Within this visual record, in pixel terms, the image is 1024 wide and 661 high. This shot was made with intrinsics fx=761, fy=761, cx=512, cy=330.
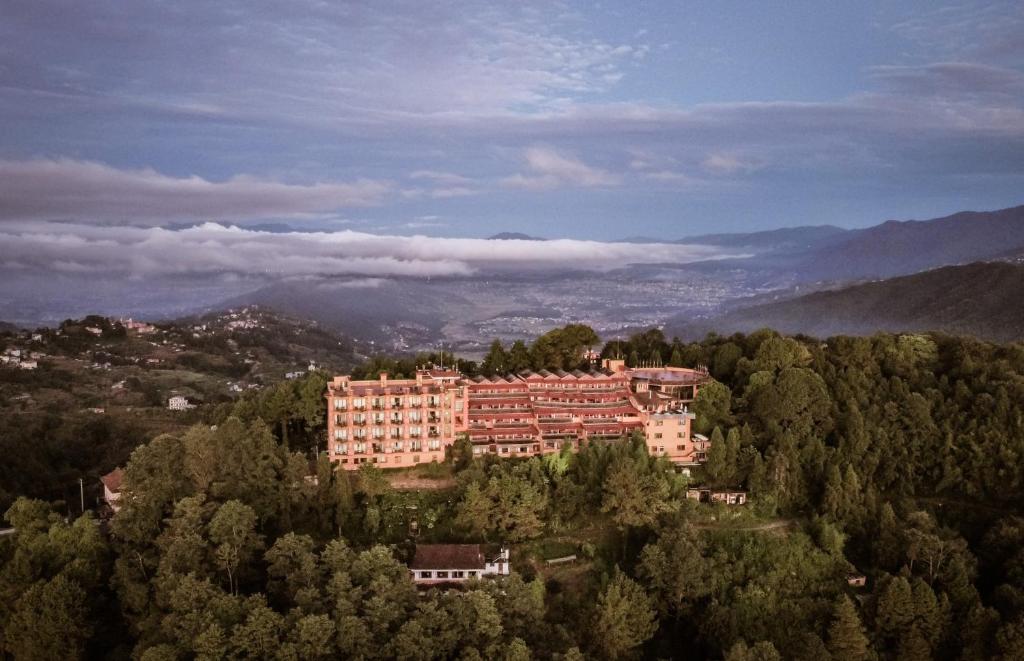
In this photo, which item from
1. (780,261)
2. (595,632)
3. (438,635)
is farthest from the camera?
(780,261)

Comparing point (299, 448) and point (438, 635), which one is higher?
point (299, 448)

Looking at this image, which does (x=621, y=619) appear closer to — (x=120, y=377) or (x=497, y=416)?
(x=497, y=416)

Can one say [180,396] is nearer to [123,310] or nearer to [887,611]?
[123,310]

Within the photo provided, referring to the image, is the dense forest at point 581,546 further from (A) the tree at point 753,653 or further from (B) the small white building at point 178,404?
(B) the small white building at point 178,404

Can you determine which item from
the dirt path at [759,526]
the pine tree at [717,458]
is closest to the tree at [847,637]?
the dirt path at [759,526]

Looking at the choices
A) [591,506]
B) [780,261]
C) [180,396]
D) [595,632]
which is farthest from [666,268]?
[595,632]

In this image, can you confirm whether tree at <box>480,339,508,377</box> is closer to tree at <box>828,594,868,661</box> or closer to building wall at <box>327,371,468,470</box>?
building wall at <box>327,371,468,470</box>
